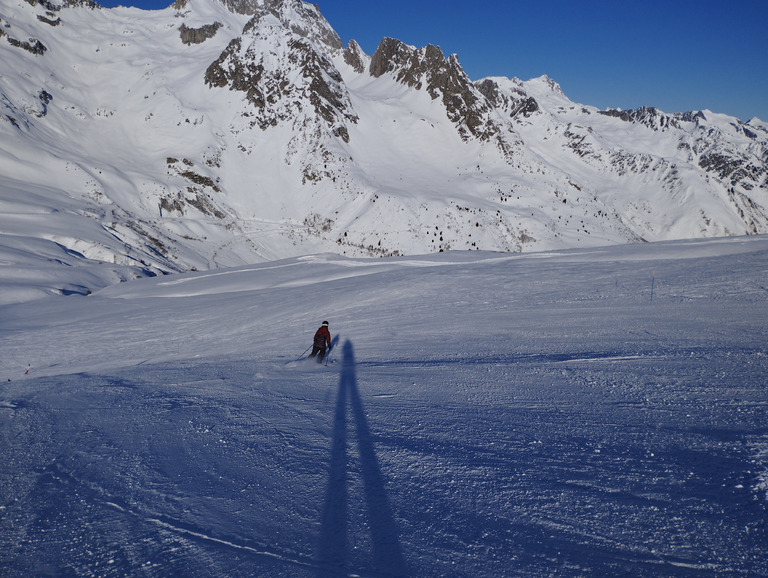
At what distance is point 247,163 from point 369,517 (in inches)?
2637

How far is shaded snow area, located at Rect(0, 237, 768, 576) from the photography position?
3373mm

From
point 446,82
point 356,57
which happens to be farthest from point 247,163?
point 356,57

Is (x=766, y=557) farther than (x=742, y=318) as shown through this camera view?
No

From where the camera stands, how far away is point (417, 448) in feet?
16.0

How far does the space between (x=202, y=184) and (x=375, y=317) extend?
5229 centimetres

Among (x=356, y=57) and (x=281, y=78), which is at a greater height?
(x=356, y=57)

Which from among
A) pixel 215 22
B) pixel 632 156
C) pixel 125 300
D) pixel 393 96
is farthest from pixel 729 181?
pixel 125 300

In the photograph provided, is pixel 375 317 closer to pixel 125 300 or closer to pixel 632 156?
pixel 125 300

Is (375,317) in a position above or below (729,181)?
below

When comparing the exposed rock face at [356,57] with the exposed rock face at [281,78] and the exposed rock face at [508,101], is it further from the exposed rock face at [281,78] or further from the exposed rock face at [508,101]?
the exposed rock face at [508,101]

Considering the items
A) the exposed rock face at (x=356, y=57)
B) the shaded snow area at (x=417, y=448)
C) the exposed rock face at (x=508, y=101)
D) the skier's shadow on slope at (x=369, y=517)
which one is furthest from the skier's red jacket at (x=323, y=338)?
the exposed rock face at (x=508, y=101)

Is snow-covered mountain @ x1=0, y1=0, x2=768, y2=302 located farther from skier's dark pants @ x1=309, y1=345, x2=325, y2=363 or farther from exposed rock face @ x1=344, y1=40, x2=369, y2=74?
skier's dark pants @ x1=309, y1=345, x2=325, y2=363

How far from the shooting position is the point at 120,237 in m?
39.4

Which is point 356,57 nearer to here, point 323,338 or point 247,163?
point 247,163
